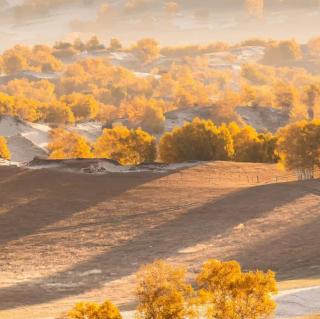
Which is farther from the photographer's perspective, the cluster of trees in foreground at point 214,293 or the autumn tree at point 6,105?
the autumn tree at point 6,105

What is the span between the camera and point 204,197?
88688 mm

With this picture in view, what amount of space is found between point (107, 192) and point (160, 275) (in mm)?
57808

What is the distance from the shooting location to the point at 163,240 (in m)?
72.2

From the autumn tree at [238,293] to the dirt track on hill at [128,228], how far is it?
572 inches

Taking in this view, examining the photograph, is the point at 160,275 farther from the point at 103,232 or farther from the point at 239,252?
the point at 103,232

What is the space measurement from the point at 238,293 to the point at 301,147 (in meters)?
68.1

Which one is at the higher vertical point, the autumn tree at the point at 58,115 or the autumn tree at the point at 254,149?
the autumn tree at the point at 58,115

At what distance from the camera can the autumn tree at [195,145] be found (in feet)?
389

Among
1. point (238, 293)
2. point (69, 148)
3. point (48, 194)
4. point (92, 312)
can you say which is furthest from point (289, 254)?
point (69, 148)

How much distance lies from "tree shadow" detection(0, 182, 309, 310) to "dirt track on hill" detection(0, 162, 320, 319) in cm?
10

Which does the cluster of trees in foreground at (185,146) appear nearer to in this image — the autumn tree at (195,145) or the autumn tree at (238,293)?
the autumn tree at (195,145)

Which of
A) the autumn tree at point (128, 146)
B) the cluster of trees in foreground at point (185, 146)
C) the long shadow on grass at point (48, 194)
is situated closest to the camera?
the long shadow on grass at point (48, 194)

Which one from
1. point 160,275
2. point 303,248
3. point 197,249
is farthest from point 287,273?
point 160,275

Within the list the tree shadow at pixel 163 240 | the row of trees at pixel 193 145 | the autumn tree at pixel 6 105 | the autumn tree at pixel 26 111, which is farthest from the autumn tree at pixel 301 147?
the autumn tree at pixel 6 105
